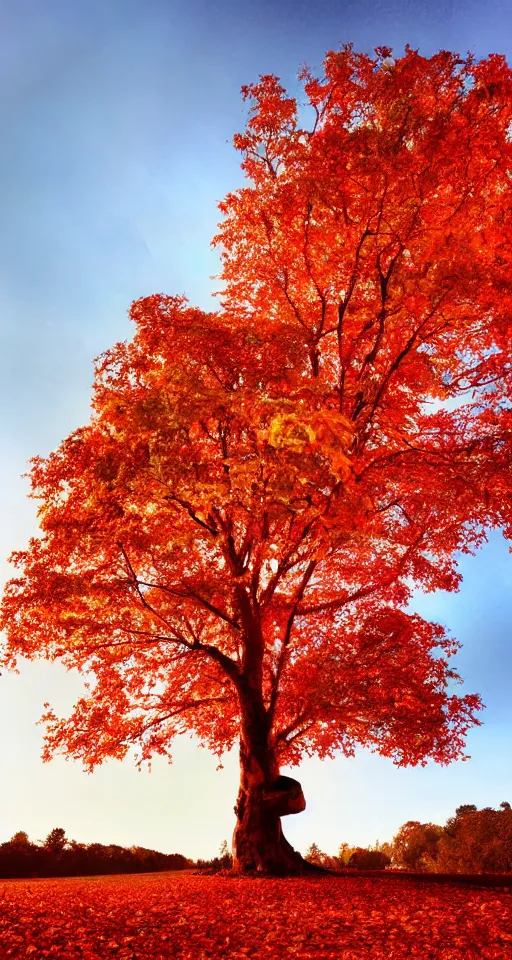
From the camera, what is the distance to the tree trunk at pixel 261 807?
1280 centimetres

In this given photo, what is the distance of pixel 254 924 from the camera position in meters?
7.27

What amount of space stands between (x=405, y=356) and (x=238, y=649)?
690 centimetres

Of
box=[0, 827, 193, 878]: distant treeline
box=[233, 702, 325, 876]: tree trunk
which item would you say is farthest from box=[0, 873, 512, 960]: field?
box=[0, 827, 193, 878]: distant treeline

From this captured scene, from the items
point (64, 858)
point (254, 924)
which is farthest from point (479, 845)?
point (254, 924)

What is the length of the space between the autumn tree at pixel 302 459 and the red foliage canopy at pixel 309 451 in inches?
1.8

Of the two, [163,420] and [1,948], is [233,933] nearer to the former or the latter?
[1,948]

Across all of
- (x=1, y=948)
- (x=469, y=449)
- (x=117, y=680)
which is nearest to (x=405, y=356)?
(x=469, y=449)

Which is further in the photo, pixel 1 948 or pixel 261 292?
pixel 261 292

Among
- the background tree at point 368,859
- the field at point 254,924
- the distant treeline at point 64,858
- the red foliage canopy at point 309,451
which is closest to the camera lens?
the field at point 254,924

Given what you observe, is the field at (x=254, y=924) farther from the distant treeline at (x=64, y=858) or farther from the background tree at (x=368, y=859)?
the background tree at (x=368, y=859)

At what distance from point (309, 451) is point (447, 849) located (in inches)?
548

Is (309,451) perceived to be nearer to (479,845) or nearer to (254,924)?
(254,924)

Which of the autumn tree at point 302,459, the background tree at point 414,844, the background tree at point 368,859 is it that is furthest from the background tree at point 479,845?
the autumn tree at point 302,459

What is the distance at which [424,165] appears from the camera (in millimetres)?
11375
